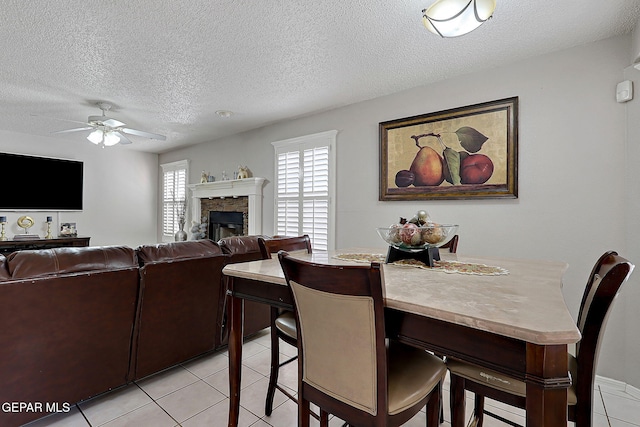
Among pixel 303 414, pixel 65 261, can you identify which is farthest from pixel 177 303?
pixel 303 414

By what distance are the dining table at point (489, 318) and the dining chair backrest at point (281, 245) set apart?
42 centimetres

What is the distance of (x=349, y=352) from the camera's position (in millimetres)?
1005

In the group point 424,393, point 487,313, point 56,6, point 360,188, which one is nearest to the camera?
point 487,313

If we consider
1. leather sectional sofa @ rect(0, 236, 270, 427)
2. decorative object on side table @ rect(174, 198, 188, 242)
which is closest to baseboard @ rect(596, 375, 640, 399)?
leather sectional sofa @ rect(0, 236, 270, 427)

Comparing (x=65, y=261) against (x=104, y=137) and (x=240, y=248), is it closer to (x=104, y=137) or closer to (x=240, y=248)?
(x=240, y=248)

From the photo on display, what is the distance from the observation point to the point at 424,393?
111cm

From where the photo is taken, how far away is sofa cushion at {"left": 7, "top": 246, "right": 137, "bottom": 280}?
1.58 m

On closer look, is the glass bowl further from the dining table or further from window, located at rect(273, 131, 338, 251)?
window, located at rect(273, 131, 338, 251)

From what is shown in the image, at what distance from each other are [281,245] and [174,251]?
754mm

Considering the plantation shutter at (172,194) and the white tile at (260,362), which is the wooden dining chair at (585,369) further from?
the plantation shutter at (172,194)

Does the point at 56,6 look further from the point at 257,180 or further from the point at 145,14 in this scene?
the point at 257,180

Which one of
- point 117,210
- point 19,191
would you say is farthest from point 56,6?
point 117,210

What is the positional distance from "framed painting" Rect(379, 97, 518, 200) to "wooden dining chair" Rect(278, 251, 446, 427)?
2148 mm

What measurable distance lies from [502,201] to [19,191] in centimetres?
680
